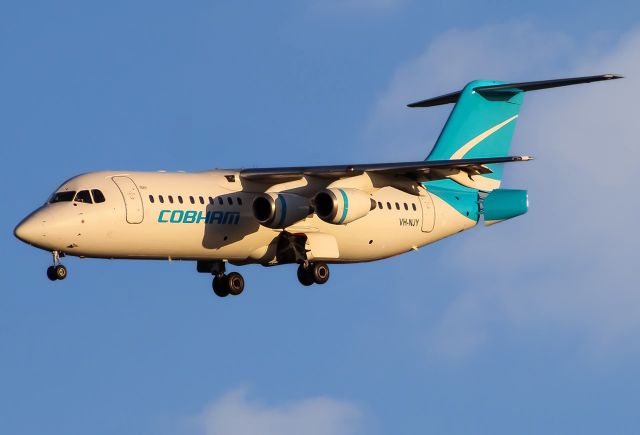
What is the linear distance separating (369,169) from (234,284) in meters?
3.54

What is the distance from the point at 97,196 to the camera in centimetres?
3000

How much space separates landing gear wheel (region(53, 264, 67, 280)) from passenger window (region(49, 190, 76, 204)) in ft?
4.15

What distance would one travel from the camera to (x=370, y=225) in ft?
111

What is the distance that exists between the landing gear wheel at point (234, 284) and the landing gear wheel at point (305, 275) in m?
1.20

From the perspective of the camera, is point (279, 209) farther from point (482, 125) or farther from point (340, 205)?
point (482, 125)

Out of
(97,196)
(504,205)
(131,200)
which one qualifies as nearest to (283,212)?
(131,200)

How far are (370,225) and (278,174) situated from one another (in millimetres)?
2812

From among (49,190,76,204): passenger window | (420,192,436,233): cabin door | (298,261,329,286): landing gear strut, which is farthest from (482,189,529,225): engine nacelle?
(49,190,76,204): passenger window

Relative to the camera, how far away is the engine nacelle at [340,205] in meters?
31.7

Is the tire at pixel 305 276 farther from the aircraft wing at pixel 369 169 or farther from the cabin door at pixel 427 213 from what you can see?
the cabin door at pixel 427 213

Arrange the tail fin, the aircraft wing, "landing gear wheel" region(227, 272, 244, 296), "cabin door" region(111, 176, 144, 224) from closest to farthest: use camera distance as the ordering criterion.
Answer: "cabin door" region(111, 176, 144, 224) < the aircraft wing < "landing gear wheel" region(227, 272, 244, 296) < the tail fin

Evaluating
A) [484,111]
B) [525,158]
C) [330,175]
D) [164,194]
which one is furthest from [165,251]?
[484,111]

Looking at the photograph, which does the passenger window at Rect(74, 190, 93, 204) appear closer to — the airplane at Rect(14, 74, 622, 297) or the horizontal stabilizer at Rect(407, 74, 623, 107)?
the airplane at Rect(14, 74, 622, 297)

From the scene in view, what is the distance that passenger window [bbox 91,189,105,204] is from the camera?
29953 mm
